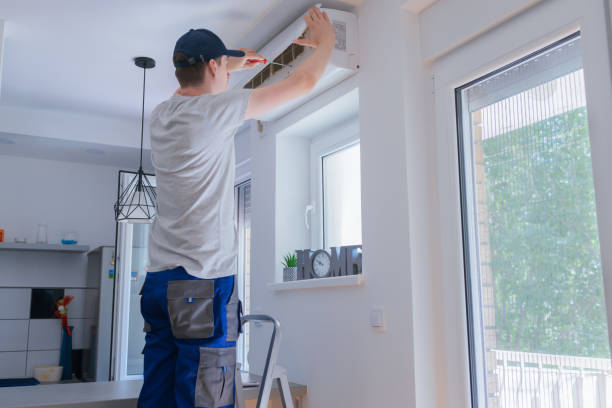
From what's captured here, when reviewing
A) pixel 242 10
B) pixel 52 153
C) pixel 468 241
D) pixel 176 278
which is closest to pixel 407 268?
pixel 468 241

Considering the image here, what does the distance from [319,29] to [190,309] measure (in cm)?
135

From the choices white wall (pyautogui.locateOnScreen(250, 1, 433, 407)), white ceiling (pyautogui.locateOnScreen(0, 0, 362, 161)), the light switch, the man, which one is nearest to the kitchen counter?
white wall (pyautogui.locateOnScreen(250, 1, 433, 407))

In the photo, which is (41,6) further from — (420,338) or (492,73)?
(420,338)

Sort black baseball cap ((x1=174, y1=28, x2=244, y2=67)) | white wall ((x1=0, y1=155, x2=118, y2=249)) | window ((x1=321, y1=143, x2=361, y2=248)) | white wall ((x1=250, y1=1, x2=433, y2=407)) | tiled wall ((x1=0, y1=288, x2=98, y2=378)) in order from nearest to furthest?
black baseball cap ((x1=174, y1=28, x2=244, y2=67)) < white wall ((x1=250, y1=1, x2=433, y2=407)) < window ((x1=321, y1=143, x2=361, y2=248)) < tiled wall ((x1=0, y1=288, x2=98, y2=378)) < white wall ((x1=0, y1=155, x2=118, y2=249))

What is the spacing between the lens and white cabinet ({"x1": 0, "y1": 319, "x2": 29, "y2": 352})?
4.92 meters

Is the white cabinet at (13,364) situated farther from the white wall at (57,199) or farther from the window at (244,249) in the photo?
the window at (244,249)

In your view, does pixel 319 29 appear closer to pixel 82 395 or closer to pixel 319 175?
pixel 319 175

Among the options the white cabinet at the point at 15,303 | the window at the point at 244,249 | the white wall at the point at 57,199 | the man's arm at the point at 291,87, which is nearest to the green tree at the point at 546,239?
the man's arm at the point at 291,87

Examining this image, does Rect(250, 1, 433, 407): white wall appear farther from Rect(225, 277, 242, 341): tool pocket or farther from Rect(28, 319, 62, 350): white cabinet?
Rect(28, 319, 62, 350): white cabinet

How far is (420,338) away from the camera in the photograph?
207 cm

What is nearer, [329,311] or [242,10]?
[329,311]

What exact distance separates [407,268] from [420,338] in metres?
0.26

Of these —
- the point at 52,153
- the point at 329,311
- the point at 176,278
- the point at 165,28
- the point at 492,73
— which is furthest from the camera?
the point at 52,153

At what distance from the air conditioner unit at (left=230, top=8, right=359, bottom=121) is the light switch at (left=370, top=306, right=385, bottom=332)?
109 centimetres
